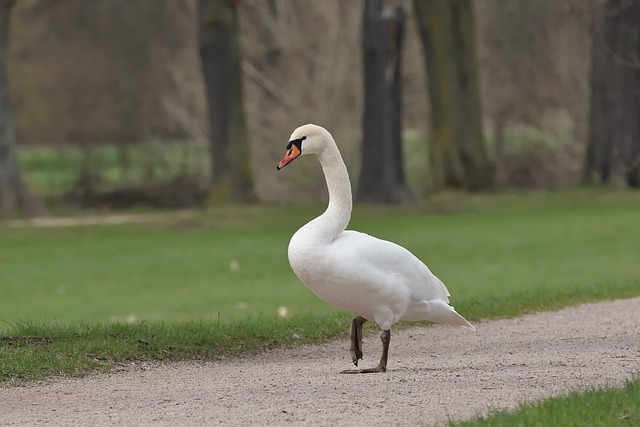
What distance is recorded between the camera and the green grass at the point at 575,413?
680cm

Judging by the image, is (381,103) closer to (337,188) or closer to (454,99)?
(454,99)

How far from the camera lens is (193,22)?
1781 inches

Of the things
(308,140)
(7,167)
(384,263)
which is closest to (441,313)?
(384,263)

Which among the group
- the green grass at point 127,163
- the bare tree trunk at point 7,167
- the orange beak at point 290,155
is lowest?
the green grass at point 127,163

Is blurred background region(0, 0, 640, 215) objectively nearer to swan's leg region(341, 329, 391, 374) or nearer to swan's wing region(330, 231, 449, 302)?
swan's wing region(330, 231, 449, 302)

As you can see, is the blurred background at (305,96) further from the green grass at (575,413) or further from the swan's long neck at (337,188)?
the green grass at (575,413)

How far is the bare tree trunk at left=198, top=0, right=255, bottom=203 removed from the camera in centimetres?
2941

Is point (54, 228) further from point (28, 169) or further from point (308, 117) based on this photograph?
point (28, 169)

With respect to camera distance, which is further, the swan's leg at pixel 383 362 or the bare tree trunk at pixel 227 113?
the bare tree trunk at pixel 227 113

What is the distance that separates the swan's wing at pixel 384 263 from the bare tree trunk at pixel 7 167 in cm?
2125

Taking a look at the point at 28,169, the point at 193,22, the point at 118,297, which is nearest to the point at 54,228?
the point at 118,297

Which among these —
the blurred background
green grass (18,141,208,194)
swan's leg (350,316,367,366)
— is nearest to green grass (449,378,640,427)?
swan's leg (350,316,367,366)

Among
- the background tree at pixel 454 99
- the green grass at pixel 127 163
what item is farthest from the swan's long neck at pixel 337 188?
the green grass at pixel 127 163

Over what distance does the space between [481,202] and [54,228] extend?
33.0 feet
